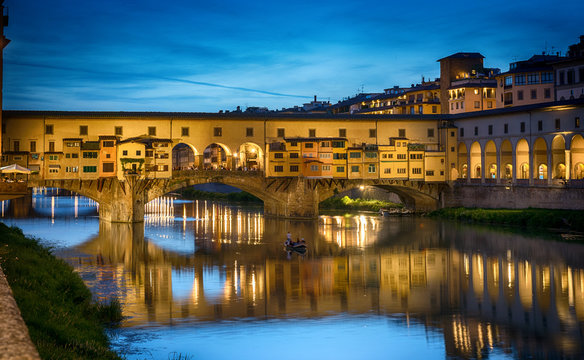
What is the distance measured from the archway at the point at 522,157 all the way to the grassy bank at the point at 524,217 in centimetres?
752

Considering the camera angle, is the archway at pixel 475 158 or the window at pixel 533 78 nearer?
the archway at pixel 475 158

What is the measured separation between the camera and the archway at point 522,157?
59312 mm

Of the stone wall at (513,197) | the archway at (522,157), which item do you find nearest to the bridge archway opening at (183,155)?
the archway at (522,157)

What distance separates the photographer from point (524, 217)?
49.2m

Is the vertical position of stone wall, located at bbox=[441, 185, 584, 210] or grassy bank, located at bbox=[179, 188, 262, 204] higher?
grassy bank, located at bbox=[179, 188, 262, 204]

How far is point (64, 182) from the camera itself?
171ft

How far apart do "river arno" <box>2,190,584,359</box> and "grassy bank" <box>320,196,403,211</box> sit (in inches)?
713

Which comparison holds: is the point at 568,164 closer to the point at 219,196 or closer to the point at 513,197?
the point at 513,197

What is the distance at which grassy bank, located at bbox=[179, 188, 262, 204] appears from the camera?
83.6 m

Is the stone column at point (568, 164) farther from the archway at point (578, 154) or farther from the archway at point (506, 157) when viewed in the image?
the archway at point (506, 157)

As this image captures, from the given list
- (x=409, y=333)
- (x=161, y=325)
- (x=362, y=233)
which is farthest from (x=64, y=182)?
(x=409, y=333)

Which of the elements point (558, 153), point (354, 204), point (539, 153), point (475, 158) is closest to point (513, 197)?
point (558, 153)

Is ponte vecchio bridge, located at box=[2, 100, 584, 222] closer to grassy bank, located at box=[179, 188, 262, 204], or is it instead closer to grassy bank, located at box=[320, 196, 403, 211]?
grassy bank, located at box=[320, 196, 403, 211]

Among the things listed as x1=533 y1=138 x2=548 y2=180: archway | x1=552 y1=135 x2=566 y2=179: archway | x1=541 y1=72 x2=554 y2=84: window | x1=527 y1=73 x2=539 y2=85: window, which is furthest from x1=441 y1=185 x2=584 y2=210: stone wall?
x1=527 y1=73 x2=539 y2=85: window
